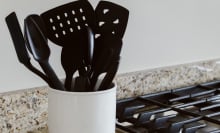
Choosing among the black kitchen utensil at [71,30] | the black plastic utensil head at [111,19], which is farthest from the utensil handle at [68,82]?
the black plastic utensil head at [111,19]

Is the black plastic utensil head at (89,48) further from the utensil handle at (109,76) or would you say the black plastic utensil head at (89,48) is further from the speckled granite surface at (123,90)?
the speckled granite surface at (123,90)

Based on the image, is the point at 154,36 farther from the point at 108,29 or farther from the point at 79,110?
the point at 79,110

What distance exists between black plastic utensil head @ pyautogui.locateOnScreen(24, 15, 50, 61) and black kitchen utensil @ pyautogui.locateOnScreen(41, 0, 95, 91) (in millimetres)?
65

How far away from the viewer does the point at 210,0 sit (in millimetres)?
1293

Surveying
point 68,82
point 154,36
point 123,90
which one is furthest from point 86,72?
point 154,36

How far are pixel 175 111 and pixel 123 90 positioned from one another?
0.49 feet

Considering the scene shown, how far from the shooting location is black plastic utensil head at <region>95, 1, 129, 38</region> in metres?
0.78

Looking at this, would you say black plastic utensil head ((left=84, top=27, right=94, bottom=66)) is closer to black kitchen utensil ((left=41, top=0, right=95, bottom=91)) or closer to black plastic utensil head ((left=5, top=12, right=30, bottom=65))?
black kitchen utensil ((left=41, top=0, right=95, bottom=91))

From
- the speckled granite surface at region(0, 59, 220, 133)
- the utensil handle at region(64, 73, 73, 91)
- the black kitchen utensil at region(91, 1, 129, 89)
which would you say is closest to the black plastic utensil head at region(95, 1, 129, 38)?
the black kitchen utensil at region(91, 1, 129, 89)

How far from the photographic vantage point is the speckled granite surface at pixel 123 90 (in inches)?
33.7

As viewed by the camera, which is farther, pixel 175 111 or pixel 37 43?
pixel 175 111

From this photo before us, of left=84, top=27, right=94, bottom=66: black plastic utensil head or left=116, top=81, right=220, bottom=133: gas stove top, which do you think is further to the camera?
left=116, top=81, right=220, bottom=133: gas stove top

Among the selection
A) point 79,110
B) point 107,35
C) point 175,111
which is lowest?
point 175,111

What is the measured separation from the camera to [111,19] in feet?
2.59
